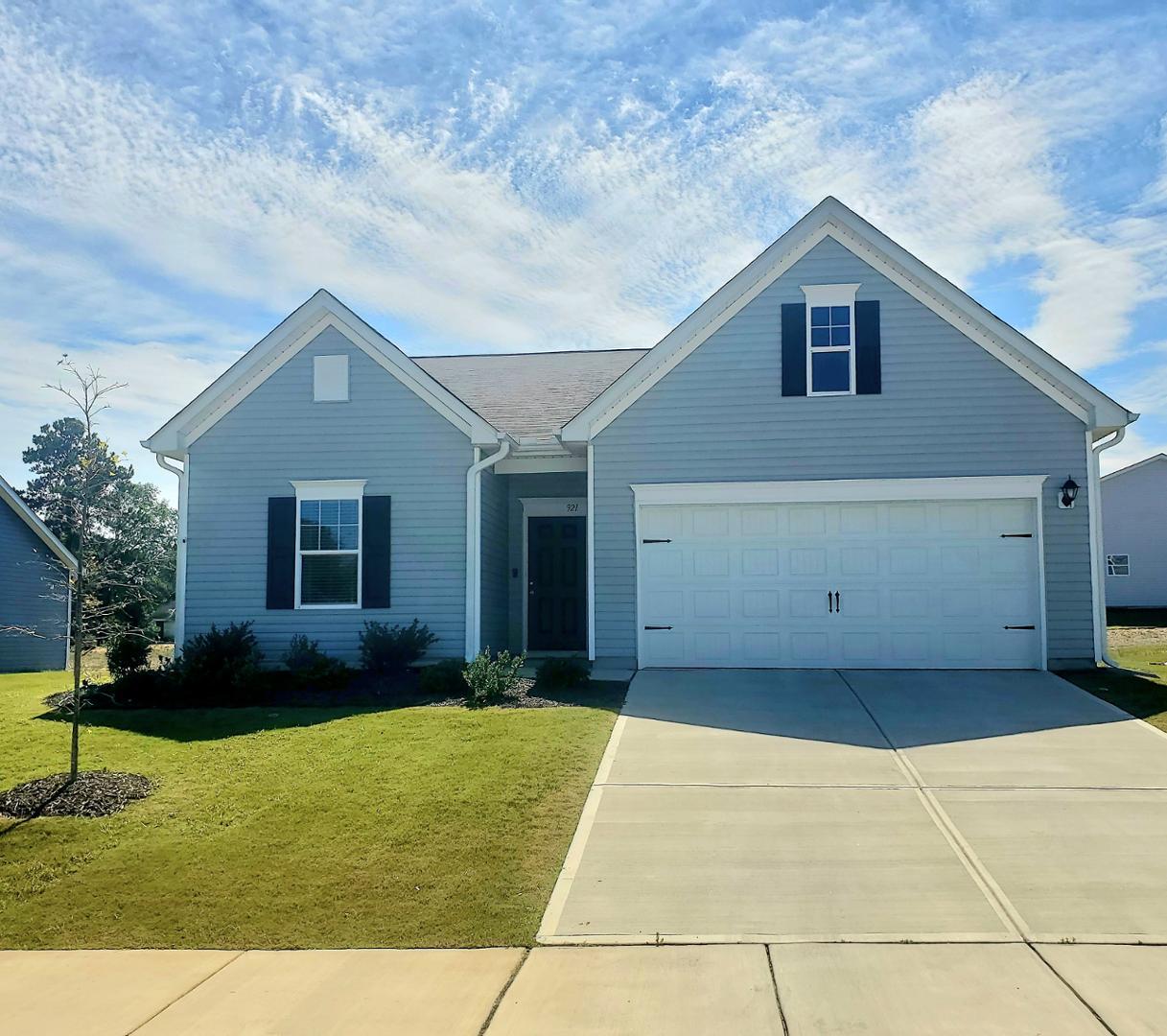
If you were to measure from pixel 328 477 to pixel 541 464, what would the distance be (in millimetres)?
3076

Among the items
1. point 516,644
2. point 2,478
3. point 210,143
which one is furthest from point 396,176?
point 2,478

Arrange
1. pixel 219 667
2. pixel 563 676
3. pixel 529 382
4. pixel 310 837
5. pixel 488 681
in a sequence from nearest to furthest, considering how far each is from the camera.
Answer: pixel 310 837 → pixel 488 681 → pixel 563 676 → pixel 219 667 → pixel 529 382

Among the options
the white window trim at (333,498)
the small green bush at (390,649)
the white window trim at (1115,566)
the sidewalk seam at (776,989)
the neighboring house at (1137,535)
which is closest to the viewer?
the sidewalk seam at (776,989)

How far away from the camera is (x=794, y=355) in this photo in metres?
13.3

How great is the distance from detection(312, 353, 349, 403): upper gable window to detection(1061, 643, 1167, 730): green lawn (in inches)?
412

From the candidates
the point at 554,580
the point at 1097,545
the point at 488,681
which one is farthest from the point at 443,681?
the point at 1097,545

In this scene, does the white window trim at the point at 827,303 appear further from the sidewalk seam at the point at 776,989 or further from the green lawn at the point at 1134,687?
the sidewalk seam at the point at 776,989

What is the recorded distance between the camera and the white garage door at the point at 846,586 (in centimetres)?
1283

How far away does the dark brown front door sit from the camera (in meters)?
15.8

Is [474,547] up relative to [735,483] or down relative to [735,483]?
down

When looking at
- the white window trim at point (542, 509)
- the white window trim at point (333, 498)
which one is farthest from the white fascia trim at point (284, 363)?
the white window trim at point (542, 509)

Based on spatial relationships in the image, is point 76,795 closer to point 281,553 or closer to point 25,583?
point 281,553

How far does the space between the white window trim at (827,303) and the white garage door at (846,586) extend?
70.1 inches

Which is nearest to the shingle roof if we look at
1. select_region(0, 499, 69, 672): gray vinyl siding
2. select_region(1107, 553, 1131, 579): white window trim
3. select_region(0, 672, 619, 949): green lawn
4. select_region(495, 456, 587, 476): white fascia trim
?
select_region(495, 456, 587, 476): white fascia trim
